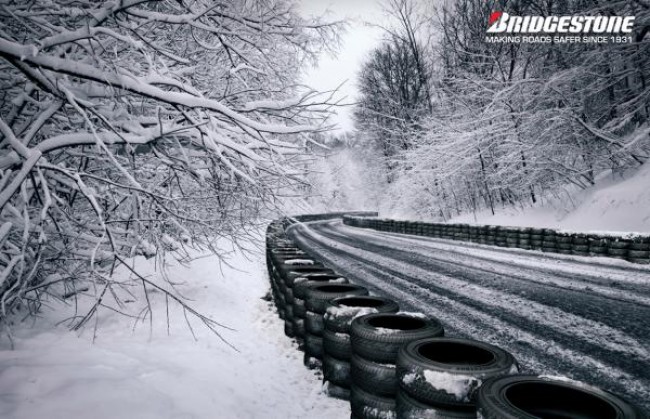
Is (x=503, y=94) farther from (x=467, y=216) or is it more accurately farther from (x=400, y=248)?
(x=467, y=216)

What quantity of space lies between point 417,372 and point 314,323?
2.19 meters

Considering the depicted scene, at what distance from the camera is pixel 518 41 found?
1553 cm

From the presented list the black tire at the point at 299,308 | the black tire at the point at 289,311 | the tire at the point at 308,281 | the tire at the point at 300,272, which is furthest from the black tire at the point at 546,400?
the black tire at the point at 289,311

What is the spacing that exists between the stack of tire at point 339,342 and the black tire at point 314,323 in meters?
0.48

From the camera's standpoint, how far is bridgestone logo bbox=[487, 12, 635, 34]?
40.9ft

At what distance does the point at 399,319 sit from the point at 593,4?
1542cm

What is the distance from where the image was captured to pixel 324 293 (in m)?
4.26

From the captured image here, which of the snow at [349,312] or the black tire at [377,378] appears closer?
the black tire at [377,378]

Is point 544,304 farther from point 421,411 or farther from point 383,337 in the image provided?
point 421,411

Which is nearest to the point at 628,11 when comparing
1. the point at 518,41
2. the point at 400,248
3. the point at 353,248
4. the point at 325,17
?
the point at 518,41

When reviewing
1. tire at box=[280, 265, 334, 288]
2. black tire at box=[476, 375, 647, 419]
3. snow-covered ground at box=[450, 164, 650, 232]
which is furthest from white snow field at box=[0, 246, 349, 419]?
snow-covered ground at box=[450, 164, 650, 232]

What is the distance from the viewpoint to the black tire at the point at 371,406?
9.18 feet

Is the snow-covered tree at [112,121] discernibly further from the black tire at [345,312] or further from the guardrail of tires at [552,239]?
the guardrail of tires at [552,239]

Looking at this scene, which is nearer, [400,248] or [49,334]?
[49,334]
